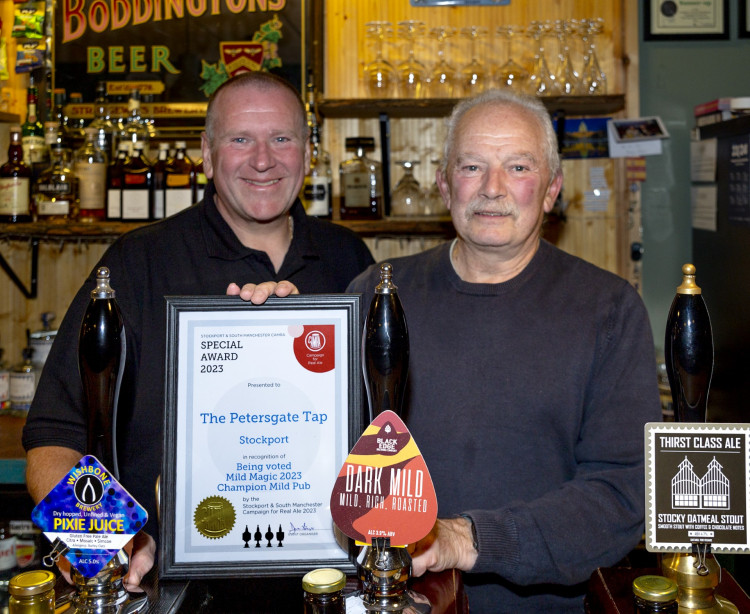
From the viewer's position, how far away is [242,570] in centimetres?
107

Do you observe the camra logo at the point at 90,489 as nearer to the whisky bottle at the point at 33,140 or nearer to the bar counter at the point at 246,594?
the bar counter at the point at 246,594

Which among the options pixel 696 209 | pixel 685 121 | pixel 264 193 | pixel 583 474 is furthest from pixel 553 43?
pixel 583 474

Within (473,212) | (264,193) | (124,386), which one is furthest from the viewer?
(264,193)

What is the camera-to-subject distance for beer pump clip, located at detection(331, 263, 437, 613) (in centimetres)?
93

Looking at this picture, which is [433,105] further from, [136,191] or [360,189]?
[136,191]

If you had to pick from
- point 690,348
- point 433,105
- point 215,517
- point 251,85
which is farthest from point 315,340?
point 433,105

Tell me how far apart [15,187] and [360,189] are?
4.01 ft

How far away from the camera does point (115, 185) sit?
9.29 feet

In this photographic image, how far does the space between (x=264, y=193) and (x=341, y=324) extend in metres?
0.67

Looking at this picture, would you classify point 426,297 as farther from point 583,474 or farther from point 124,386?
point 124,386

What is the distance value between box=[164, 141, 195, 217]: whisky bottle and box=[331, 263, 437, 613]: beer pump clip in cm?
197

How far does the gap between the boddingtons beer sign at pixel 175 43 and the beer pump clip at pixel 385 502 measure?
89.2 inches

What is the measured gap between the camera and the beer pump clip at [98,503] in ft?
3.11

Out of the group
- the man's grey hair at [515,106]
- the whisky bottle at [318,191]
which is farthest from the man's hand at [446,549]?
the whisky bottle at [318,191]
